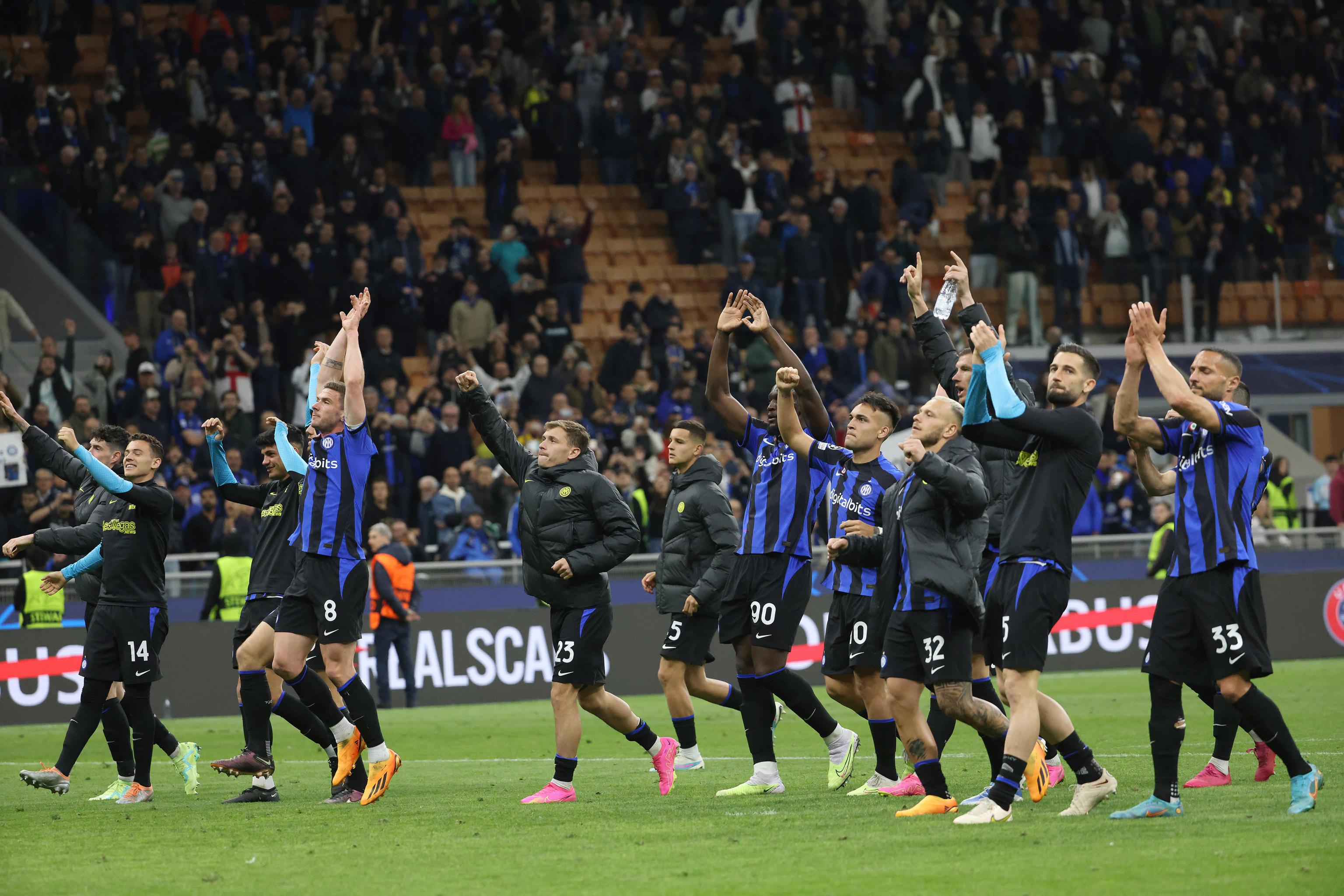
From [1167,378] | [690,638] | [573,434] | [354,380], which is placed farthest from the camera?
[690,638]

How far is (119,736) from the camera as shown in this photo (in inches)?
452

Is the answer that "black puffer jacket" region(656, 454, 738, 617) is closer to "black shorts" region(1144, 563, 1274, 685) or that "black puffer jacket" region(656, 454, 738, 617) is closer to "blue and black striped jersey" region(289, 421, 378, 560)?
"blue and black striped jersey" region(289, 421, 378, 560)

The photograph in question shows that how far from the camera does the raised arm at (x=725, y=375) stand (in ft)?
34.9

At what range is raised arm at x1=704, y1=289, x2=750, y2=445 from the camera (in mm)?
10641

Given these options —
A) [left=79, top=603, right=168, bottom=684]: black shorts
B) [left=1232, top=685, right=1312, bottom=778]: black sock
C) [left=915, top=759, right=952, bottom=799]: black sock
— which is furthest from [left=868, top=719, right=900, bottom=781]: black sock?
[left=79, top=603, right=168, bottom=684]: black shorts

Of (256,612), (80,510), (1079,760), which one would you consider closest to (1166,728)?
(1079,760)

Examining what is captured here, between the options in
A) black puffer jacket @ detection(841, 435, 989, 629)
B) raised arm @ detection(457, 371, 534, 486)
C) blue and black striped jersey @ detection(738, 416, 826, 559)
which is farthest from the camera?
blue and black striped jersey @ detection(738, 416, 826, 559)

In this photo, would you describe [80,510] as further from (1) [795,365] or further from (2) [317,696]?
(1) [795,365]

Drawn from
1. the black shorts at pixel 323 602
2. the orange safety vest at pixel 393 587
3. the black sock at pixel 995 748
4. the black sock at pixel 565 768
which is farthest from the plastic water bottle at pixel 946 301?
the orange safety vest at pixel 393 587

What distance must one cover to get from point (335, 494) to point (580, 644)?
181 centimetres

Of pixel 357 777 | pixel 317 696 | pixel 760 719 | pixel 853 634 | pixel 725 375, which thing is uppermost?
pixel 725 375

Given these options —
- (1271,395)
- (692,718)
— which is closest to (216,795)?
(692,718)

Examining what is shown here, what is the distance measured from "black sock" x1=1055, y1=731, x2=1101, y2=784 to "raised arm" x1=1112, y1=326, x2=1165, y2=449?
5.22 ft

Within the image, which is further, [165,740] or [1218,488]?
[165,740]
